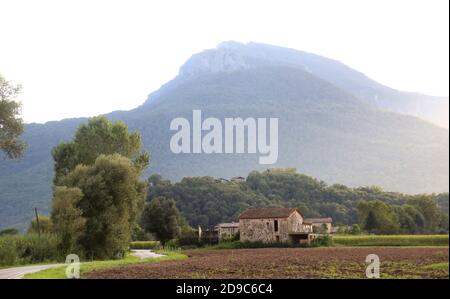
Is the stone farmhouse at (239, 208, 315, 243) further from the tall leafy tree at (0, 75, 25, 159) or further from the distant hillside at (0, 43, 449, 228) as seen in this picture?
the tall leafy tree at (0, 75, 25, 159)

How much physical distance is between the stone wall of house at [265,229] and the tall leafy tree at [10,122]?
121 feet

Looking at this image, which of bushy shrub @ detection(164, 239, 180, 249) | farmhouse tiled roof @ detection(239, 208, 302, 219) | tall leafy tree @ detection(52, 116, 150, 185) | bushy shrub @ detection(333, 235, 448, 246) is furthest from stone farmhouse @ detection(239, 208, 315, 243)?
tall leafy tree @ detection(52, 116, 150, 185)

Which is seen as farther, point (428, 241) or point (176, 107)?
point (176, 107)

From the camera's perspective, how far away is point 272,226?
67.8 meters

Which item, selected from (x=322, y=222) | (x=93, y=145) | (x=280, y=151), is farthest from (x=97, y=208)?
(x=280, y=151)

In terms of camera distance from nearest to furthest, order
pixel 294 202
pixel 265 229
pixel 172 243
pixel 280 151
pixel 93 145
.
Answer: pixel 93 145 → pixel 265 229 → pixel 172 243 → pixel 294 202 → pixel 280 151

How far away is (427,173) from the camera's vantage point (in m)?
150

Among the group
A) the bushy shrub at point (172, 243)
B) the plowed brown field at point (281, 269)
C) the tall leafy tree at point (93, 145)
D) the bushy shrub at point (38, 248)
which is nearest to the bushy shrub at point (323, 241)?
the bushy shrub at point (172, 243)

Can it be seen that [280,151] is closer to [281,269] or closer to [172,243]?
[172,243]

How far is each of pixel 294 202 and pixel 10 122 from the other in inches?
2383

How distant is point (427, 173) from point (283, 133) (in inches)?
1655

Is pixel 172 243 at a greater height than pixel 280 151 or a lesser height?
lesser
